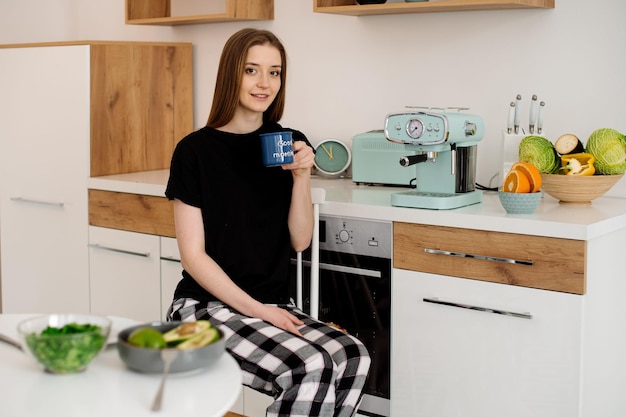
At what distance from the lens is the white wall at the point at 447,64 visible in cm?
277

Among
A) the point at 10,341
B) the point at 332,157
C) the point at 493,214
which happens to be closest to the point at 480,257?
the point at 493,214

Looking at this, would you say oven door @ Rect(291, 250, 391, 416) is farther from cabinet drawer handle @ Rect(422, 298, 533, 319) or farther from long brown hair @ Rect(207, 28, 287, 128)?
long brown hair @ Rect(207, 28, 287, 128)

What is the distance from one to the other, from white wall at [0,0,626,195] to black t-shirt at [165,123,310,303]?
854 millimetres

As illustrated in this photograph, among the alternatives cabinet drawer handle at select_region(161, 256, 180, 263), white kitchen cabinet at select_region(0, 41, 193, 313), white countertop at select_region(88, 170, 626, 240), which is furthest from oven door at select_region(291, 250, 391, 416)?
white kitchen cabinet at select_region(0, 41, 193, 313)

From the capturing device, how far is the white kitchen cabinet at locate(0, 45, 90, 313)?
339 cm

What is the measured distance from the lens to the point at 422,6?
2.85 meters

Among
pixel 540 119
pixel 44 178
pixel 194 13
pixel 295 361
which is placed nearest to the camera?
pixel 295 361

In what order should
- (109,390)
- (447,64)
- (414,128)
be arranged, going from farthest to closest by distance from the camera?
(447,64), (414,128), (109,390)

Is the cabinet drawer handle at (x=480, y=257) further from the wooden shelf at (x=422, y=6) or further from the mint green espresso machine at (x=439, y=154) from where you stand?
the wooden shelf at (x=422, y=6)

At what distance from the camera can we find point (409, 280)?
8.39ft

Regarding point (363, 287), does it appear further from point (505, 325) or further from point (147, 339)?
point (147, 339)

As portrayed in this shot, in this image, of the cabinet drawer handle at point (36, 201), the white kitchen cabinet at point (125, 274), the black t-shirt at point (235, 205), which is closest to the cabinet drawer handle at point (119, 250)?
the white kitchen cabinet at point (125, 274)

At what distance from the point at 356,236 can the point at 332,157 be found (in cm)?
68

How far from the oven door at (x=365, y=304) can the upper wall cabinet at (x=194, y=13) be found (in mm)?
1092
